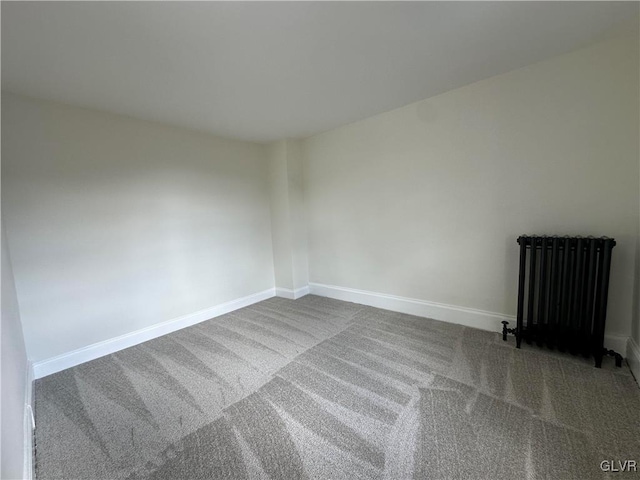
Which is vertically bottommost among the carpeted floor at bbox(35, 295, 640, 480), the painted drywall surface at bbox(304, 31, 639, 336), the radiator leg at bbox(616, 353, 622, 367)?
the carpeted floor at bbox(35, 295, 640, 480)

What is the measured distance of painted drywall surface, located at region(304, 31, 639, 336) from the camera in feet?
6.32

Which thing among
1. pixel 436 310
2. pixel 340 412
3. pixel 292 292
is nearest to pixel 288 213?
pixel 292 292

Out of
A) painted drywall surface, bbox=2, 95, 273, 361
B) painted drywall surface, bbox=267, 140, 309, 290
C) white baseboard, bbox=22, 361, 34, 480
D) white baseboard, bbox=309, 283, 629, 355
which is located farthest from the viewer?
painted drywall surface, bbox=267, 140, 309, 290

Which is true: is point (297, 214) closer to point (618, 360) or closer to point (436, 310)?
point (436, 310)

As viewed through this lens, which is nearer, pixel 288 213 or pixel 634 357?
pixel 634 357

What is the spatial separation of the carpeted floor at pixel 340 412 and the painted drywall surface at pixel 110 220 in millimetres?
500

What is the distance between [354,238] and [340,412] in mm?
2192

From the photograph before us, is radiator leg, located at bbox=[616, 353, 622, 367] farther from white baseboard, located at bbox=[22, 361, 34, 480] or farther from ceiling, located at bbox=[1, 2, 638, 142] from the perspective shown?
white baseboard, located at bbox=[22, 361, 34, 480]

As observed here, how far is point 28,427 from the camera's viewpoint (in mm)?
1488

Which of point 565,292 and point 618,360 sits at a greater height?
point 565,292

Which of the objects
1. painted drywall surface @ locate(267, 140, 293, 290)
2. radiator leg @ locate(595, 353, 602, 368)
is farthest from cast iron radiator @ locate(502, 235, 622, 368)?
painted drywall surface @ locate(267, 140, 293, 290)

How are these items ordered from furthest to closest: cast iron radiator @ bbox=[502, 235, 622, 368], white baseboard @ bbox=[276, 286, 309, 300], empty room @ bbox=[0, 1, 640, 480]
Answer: white baseboard @ bbox=[276, 286, 309, 300] → cast iron radiator @ bbox=[502, 235, 622, 368] → empty room @ bbox=[0, 1, 640, 480]

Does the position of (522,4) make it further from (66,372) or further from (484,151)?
(66,372)

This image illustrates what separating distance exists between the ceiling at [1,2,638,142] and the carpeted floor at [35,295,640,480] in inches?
90.8
